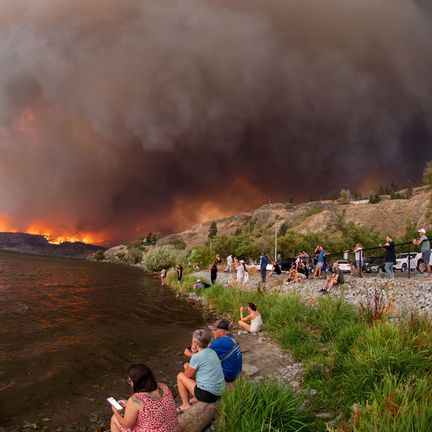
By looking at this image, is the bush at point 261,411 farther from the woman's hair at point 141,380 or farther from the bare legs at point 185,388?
the woman's hair at point 141,380

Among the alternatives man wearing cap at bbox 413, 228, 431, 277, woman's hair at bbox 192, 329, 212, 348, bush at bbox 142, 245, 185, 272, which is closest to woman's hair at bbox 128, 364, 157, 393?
woman's hair at bbox 192, 329, 212, 348

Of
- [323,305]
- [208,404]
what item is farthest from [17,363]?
[323,305]

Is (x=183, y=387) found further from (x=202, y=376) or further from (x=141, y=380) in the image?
(x=141, y=380)

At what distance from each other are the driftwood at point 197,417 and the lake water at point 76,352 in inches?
109

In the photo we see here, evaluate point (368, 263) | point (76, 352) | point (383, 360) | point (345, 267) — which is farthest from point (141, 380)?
point (345, 267)

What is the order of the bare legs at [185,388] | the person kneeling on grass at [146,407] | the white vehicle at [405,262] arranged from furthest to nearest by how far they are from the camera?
the white vehicle at [405,262]
the bare legs at [185,388]
the person kneeling on grass at [146,407]

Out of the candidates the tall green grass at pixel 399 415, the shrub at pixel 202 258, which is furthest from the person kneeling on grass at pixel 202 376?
the shrub at pixel 202 258

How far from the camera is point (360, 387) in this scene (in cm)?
601

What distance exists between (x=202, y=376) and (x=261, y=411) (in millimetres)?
1316

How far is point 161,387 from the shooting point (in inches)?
200

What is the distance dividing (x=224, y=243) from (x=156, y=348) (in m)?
70.6

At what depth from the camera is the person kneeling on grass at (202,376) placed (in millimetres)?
6215

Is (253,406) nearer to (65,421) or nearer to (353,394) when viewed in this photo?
(353,394)

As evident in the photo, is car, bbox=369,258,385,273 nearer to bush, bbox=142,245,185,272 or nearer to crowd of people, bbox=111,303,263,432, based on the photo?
crowd of people, bbox=111,303,263,432
